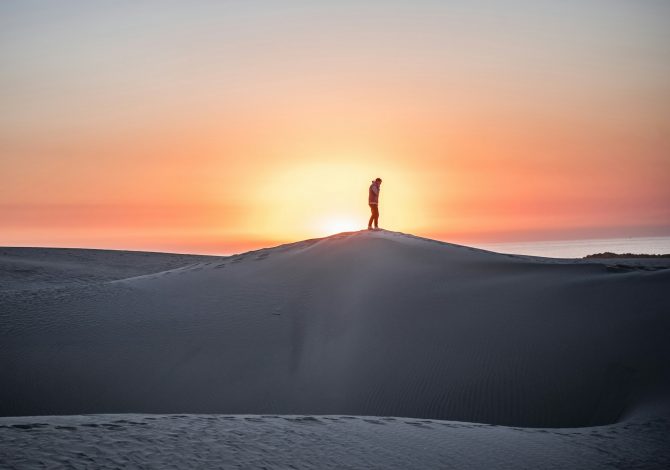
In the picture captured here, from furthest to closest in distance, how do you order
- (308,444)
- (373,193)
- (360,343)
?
(373,193) < (360,343) < (308,444)

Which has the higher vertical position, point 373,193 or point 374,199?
point 373,193

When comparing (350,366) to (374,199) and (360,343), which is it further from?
(374,199)

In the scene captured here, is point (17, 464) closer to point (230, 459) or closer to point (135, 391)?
point (230, 459)

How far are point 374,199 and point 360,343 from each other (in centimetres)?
690

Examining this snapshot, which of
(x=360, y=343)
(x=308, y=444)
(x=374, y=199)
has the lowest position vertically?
(x=308, y=444)

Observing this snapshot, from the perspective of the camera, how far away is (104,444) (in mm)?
2393

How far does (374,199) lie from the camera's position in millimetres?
12781

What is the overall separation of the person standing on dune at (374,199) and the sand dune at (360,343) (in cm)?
481

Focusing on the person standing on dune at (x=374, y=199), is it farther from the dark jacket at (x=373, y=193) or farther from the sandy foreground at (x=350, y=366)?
the sandy foreground at (x=350, y=366)

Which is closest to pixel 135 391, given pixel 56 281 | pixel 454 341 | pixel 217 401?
pixel 217 401

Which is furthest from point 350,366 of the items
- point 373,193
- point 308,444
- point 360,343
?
point 373,193

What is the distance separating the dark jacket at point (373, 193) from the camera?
12.7 meters

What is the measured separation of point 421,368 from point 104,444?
3589 mm

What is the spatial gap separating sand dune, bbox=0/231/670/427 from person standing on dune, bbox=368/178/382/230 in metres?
4.81
